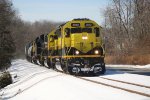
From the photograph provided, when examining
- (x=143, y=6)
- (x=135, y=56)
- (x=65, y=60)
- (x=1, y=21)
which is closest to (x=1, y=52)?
(x=1, y=21)

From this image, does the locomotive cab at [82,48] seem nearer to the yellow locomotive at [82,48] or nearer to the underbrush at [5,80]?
the yellow locomotive at [82,48]

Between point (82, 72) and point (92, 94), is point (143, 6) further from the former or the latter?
point (92, 94)

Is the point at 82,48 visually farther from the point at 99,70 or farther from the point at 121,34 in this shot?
the point at 121,34

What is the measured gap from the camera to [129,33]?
63406 millimetres

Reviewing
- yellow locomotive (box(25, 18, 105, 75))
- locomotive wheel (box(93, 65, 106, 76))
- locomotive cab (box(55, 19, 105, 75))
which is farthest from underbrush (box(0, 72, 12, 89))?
locomotive wheel (box(93, 65, 106, 76))

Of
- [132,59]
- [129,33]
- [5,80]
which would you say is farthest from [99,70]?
[129,33]

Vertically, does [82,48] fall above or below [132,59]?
above

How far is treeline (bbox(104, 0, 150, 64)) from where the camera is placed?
48844mm

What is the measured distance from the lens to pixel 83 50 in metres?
22.9

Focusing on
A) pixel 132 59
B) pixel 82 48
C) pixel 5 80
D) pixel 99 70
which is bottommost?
pixel 5 80

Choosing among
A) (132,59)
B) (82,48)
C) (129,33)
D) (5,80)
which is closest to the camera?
(82,48)

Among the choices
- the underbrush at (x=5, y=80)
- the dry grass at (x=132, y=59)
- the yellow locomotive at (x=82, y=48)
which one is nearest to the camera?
the yellow locomotive at (x=82, y=48)

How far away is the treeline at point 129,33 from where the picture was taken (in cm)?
4884

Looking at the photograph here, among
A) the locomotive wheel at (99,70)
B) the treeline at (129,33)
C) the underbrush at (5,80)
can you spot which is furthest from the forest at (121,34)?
the locomotive wheel at (99,70)
